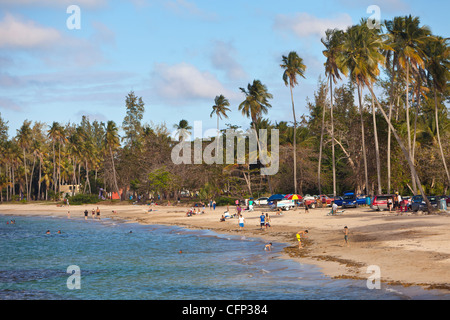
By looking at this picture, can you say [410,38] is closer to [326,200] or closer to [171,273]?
[326,200]

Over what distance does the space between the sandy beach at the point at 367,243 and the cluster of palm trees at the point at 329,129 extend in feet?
32.4

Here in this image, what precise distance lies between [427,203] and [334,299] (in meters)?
27.7

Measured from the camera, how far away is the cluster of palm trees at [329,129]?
50.1 metres

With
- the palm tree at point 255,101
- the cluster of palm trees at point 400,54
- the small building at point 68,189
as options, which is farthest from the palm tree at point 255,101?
the small building at point 68,189

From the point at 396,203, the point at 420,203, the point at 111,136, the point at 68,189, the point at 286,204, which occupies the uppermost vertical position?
the point at 111,136

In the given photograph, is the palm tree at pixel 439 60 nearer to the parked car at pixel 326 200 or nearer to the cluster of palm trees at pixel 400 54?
the cluster of palm trees at pixel 400 54

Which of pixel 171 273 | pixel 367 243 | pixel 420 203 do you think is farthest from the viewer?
pixel 420 203

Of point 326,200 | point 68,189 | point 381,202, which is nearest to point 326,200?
point 326,200

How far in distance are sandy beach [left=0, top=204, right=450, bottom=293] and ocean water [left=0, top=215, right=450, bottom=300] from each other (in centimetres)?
122

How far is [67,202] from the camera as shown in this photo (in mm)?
104000

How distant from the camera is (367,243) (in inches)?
1148

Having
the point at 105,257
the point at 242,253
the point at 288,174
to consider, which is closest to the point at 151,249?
the point at 105,257

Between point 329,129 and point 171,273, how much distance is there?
2218 inches

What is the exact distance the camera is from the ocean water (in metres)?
19.9
